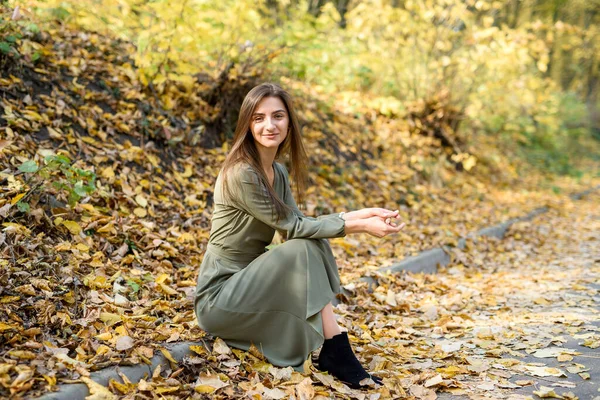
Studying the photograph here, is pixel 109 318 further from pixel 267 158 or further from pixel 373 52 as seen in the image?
pixel 373 52

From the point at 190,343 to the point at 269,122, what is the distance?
1.28m

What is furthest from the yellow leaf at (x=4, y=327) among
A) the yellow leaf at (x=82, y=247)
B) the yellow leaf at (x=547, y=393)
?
the yellow leaf at (x=547, y=393)

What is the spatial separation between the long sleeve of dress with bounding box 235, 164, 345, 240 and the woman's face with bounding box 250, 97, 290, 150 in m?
0.22

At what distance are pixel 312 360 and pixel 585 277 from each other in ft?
11.4

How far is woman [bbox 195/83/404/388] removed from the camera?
2762 millimetres

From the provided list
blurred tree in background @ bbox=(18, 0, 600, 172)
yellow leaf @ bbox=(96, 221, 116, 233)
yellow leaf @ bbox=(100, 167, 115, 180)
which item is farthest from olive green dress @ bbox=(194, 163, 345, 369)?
blurred tree in background @ bbox=(18, 0, 600, 172)

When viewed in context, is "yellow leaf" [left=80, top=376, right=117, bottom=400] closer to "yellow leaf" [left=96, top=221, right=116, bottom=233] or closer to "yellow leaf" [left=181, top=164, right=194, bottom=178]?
"yellow leaf" [left=96, top=221, right=116, bottom=233]

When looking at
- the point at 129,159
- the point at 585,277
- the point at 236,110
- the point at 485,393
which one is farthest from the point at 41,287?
the point at 585,277

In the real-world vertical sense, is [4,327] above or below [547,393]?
above

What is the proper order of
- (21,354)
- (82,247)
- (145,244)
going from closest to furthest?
(21,354) < (82,247) < (145,244)

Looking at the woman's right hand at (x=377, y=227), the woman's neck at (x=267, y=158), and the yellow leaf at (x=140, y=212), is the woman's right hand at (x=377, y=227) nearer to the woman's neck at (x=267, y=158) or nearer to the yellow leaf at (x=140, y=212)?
the woman's neck at (x=267, y=158)

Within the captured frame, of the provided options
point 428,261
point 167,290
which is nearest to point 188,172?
point 167,290

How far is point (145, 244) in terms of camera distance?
13.4 feet

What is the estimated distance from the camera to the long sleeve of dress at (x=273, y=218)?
Result: 279cm
